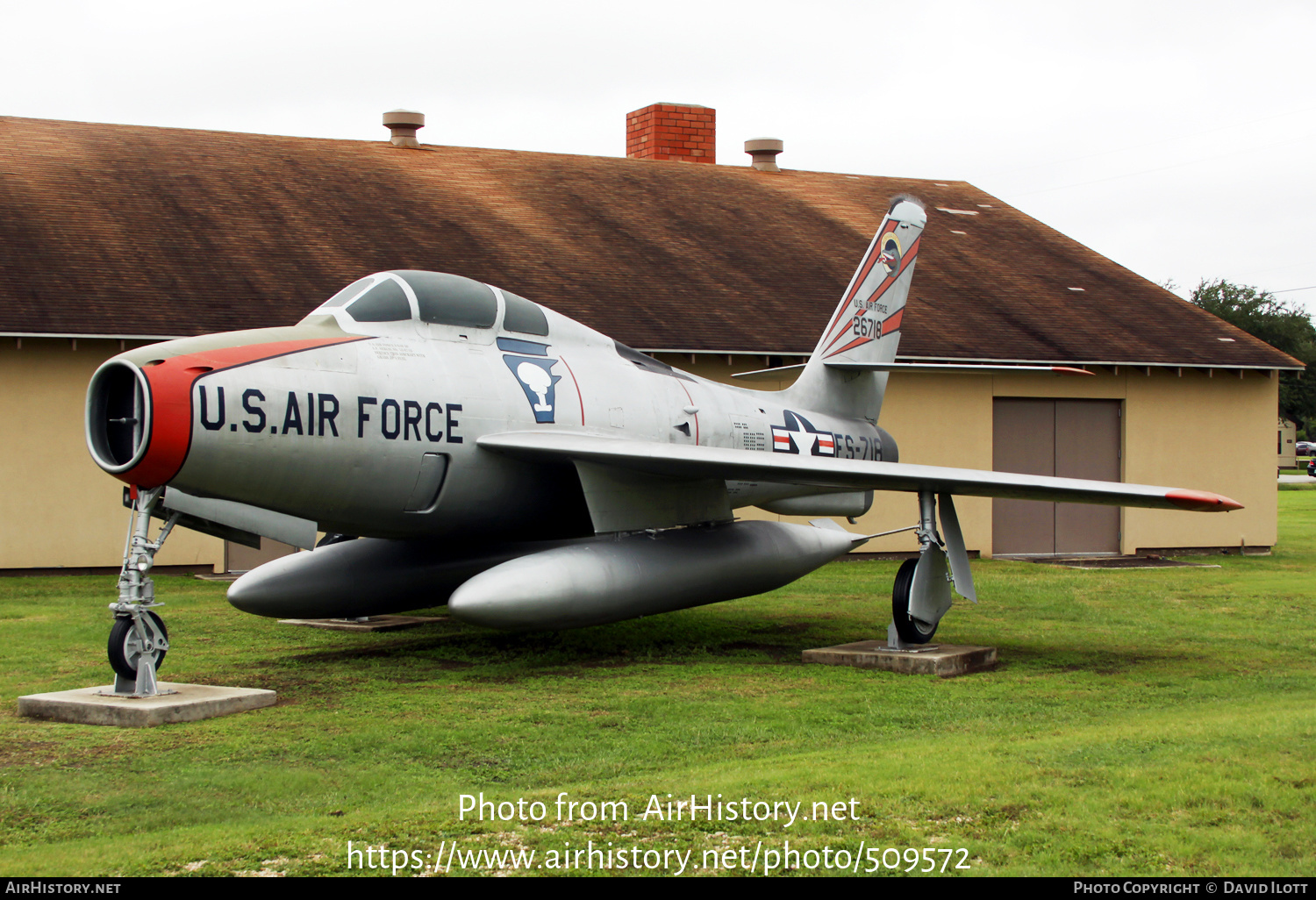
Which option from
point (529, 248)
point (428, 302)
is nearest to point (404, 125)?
point (529, 248)

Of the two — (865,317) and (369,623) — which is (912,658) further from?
(369,623)

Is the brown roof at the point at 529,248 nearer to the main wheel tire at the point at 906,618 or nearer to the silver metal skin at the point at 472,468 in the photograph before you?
the silver metal skin at the point at 472,468

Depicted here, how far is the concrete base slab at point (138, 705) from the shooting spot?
Answer: 7.82 meters

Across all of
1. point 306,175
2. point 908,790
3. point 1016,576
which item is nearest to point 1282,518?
point 1016,576

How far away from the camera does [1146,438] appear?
2216 centimetres

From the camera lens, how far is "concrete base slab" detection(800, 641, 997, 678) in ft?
33.0

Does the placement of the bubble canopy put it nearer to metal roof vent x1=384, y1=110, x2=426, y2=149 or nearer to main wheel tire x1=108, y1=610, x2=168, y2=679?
main wheel tire x1=108, y1=610, x2=168, y2=679

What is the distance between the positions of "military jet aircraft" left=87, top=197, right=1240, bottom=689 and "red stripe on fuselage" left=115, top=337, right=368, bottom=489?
0.05ft

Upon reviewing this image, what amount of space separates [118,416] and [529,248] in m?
13.0

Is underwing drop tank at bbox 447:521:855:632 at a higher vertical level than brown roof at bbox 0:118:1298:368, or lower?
lower

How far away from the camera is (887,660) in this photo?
10.3 m

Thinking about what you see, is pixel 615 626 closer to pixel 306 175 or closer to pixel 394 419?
pixel 394 419

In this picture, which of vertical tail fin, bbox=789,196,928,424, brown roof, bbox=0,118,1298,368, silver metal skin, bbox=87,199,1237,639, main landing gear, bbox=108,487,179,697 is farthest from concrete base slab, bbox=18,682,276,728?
brown roof, bbox=0,118,1298,368

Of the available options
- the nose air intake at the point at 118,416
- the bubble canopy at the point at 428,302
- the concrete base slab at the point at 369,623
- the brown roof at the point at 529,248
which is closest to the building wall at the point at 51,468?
the brown roof at the point at 529,248
